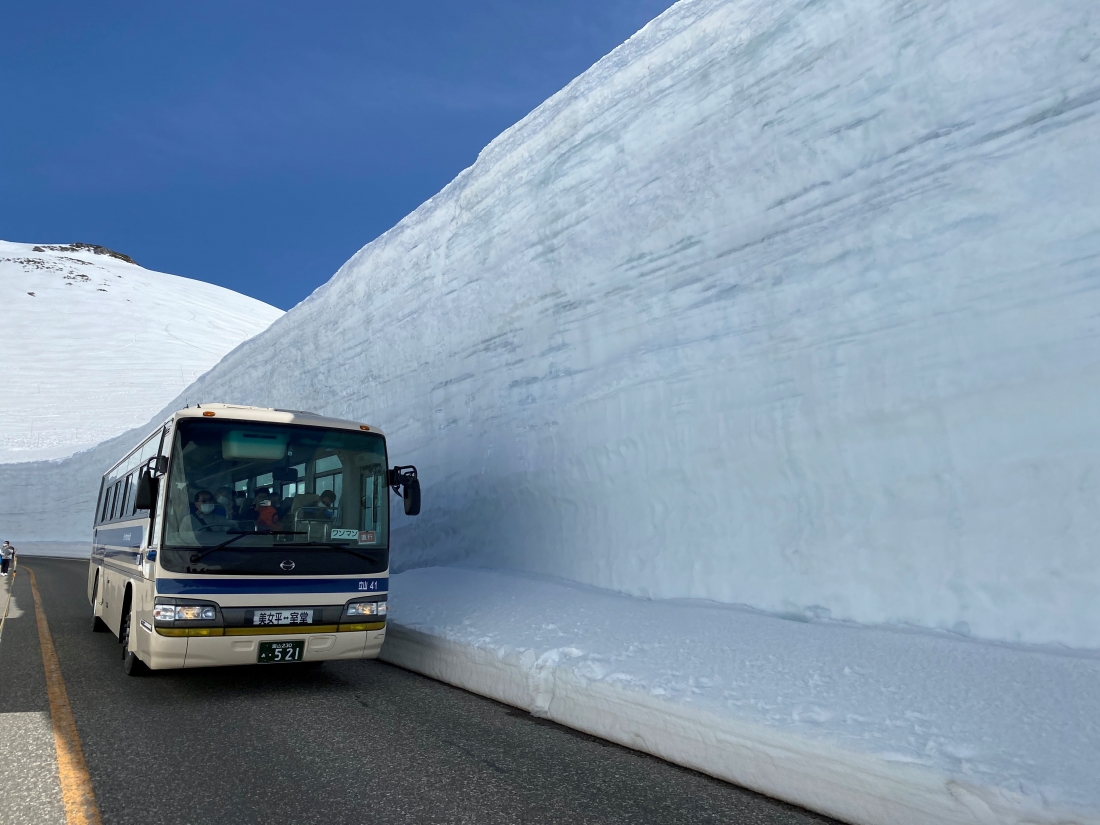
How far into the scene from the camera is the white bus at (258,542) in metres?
5.14

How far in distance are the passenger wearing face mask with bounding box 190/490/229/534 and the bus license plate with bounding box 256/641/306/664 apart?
85 cm

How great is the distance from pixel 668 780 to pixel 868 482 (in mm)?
2196

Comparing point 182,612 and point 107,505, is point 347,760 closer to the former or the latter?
point 182,612

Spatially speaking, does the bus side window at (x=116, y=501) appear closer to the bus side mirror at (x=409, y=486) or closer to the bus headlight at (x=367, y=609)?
the bus side mirror at (x=409, y=486)

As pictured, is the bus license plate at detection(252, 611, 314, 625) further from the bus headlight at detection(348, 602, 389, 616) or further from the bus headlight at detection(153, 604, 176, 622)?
the bus headlight at detection(153, 604, 176, 622)

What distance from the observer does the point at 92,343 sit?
5162 centimetres

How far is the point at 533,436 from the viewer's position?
27.0 ft

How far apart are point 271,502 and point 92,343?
5447cm

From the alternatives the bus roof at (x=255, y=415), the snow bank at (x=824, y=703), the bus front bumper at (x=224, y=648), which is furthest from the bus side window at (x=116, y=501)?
the snow bank at (x=824, y=703)

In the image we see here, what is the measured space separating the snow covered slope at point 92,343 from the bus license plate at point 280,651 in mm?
37206

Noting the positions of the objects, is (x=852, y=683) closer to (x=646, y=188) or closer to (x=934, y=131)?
(x=934, y=131)

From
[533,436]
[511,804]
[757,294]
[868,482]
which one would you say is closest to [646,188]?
[757,294]

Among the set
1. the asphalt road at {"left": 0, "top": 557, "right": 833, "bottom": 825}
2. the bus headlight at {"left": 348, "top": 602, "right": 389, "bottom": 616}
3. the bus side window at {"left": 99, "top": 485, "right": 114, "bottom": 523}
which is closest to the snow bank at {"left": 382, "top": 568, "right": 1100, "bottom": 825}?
the asphalt road at {"left": 0, "top": 557, "right": 833, "bottom": 825}

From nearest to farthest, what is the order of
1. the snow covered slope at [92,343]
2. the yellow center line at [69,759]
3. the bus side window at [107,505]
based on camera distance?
the yellow center line at [69,759]
the bus side window at [107,505]
the snow covered slope at [92,343]
